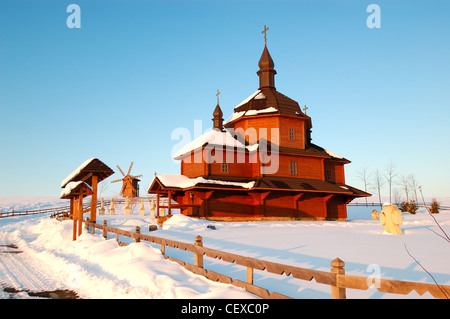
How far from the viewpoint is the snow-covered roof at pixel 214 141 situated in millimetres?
24703

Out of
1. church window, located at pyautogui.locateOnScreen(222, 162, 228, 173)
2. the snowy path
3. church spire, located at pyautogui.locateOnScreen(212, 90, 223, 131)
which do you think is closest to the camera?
the snowy path

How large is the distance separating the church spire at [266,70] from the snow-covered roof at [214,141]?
7.99 m

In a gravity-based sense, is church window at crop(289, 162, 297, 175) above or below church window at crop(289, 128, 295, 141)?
below

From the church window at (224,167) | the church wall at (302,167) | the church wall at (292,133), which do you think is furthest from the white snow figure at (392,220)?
the church wall at (292,133)

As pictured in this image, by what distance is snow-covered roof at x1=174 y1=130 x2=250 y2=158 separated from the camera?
24703 mm

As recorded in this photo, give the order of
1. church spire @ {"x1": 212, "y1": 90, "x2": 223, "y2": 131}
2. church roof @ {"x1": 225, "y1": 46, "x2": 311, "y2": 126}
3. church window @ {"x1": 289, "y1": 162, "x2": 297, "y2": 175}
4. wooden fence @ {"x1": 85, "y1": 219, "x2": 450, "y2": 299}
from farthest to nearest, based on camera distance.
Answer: church spire @ {"x1": 212, "y1": 90, "x2": 223, "y2": 131}
church roof @ {"x1": 225, "y1": 46, "x2": 311, "y2": 126}
church window @ {"x1": 289, "y1": 162, "x2": 297, "y2": 175}
wooden fence @ {"x1": 85, "y1": 219, "x2": 450, "y2": 299}

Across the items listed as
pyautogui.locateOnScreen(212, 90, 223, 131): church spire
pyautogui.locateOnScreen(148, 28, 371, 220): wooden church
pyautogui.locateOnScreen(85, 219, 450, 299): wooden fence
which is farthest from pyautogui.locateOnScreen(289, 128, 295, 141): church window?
pyautogui.locateOnScreen(85, 219, 450, 299): wooden fence

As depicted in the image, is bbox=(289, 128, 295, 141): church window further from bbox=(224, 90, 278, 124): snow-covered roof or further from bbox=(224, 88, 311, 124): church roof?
bbox=(224, 90, 278, 124): snow-covered roof

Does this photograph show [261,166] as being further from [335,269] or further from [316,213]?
[335,269]

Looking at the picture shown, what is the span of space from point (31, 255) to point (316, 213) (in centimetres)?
2160

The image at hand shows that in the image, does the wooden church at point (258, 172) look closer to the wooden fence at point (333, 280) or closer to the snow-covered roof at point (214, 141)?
the snow-covered roof at point (214, 141)

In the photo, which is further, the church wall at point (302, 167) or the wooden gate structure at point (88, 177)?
the church wall at point (302, 167)

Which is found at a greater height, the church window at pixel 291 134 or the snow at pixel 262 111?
the snow at pixel 262 111
